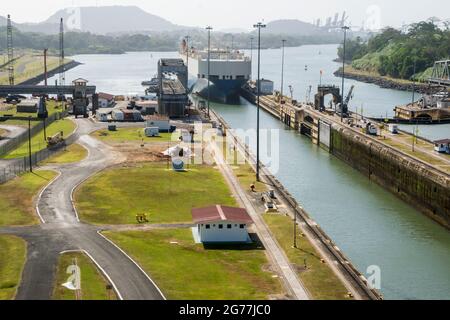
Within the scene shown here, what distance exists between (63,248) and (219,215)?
9.76 metres

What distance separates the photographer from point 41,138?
84.6 m

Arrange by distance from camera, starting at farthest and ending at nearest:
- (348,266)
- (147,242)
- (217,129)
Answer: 1. (217,129)
2. (147,242)
3. (348,266)

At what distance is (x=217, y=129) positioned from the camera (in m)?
89.6

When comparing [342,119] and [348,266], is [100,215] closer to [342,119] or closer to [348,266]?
[348,266]

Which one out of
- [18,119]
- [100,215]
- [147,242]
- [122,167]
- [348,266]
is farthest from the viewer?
[18,119]

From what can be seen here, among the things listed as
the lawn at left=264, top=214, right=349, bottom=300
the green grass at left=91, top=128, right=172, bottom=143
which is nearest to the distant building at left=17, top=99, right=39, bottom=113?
the green grass at left=91, top=128, right=172, bottom=143

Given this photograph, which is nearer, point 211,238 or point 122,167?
point 211,238

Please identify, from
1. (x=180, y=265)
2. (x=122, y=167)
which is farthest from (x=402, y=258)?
(x=122, y=167)

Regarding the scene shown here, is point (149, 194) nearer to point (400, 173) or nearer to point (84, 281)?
point (84, 281)

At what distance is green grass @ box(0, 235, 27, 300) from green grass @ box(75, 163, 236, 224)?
6.36 meters

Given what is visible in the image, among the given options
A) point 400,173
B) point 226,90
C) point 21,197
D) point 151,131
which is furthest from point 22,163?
point 226,90

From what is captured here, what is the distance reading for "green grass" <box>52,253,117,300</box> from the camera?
3225cm

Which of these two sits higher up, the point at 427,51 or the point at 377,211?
the point at 427,51

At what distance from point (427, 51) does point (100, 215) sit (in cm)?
16309
